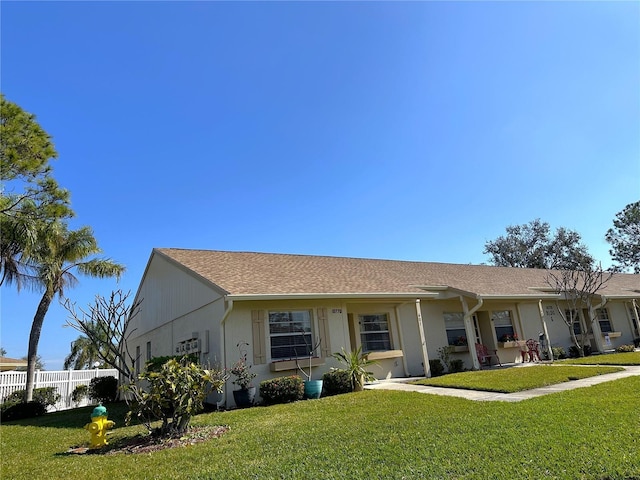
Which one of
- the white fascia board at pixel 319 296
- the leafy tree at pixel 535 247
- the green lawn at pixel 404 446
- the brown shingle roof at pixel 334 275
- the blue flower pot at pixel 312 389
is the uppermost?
the leafy tree at pixel 535 247

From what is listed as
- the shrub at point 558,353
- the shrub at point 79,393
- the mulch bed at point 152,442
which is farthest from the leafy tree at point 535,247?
the mulch bed at point 152,442

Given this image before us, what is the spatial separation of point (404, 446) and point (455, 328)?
37.8 ft

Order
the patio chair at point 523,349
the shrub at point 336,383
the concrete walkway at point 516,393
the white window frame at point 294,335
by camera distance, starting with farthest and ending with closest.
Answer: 1. the patio chair at point 523,349
2. the white window frame at point 294,335
3. the shrub at point 336,383
4. the concrete walkway at point 516,393

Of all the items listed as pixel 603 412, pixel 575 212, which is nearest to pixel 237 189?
pixel 603 412

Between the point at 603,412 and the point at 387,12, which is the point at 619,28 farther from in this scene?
the point at 603,412

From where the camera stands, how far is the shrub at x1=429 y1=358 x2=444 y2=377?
13476mm

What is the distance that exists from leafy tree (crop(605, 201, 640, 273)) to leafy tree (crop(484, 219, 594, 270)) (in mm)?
5292

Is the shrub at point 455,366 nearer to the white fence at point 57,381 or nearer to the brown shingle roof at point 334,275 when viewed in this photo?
the brown shingle roof at point 334,275

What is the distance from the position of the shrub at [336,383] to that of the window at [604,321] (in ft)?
55.0

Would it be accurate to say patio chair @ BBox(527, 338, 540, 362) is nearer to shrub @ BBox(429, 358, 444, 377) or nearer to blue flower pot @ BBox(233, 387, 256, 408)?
shrub @ BBox(429, 358, 444, 377)

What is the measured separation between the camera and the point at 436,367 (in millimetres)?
13602

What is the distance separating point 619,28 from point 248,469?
14.6 m

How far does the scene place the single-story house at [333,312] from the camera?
10.9m

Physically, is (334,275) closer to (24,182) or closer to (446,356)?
(446,356)
